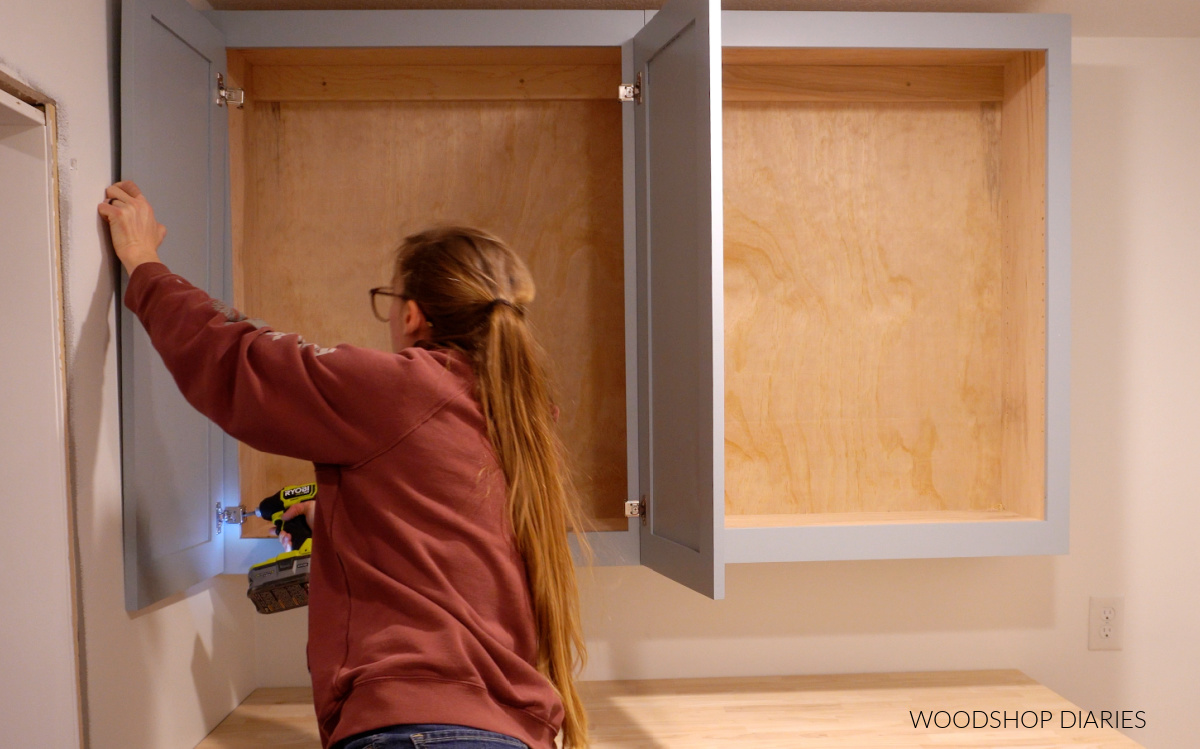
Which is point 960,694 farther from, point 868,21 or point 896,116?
point 868,21

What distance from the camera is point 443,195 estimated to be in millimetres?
1851

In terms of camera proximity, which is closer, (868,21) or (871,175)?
(868,21)

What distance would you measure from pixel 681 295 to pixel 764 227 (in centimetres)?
51

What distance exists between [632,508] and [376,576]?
71cm

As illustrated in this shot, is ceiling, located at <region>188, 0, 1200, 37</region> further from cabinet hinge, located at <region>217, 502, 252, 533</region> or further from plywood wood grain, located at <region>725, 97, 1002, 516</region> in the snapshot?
cabinet hinge, located at <region>217, 502, 252, 533</region>

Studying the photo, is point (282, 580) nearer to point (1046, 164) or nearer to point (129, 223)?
point (129, 223)

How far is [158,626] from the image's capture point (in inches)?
55.2

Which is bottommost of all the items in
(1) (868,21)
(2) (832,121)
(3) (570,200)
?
(3) (570,200)

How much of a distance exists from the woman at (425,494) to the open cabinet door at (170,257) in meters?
0.27

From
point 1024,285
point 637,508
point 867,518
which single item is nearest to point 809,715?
point 867,518

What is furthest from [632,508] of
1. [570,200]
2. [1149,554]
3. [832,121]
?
[1149,554]

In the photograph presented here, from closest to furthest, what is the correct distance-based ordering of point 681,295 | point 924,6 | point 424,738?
point 424,738
point 681,295
point 924,6

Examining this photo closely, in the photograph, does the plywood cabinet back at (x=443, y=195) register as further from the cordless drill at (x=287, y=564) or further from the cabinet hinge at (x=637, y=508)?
the cordless drill at (x=287, y=564)

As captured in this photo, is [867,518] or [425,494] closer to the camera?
[425,494]
